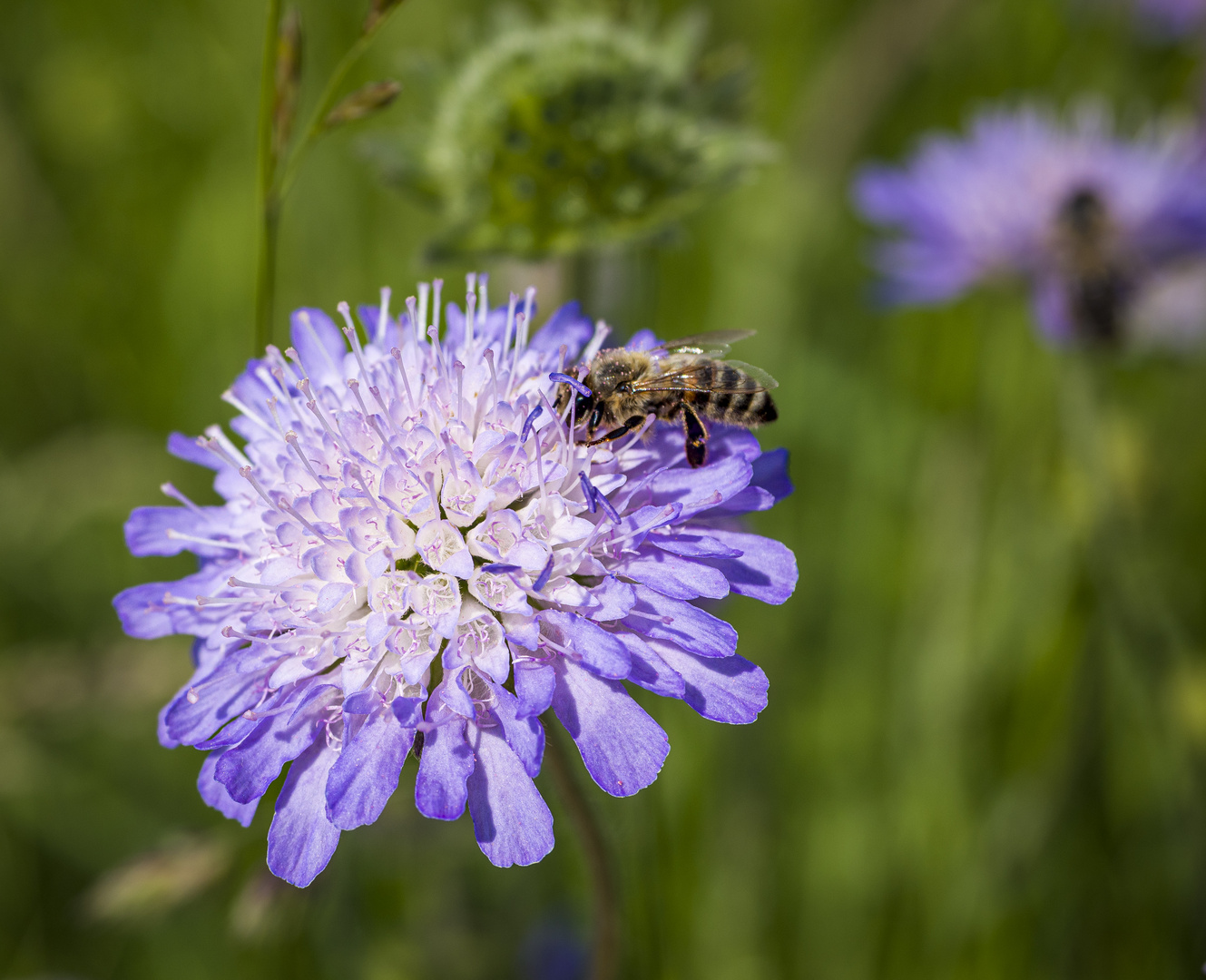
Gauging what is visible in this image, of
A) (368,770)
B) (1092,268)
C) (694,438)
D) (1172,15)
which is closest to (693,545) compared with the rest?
(694,438)

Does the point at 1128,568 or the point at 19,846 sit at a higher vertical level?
the point at 1128,568

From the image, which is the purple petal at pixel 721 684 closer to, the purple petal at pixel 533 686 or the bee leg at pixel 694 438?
the purple petal at pixel 533 686

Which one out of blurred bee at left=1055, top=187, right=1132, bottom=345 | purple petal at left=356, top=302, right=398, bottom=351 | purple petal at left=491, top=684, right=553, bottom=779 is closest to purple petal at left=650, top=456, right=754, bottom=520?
purple petal at left=491, top=684, right=553, bottom=779

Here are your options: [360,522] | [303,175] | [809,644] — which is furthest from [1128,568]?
[303,175]

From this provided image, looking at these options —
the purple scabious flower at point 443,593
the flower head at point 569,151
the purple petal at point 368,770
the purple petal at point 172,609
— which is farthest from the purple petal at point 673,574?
the flower head at point 569,151

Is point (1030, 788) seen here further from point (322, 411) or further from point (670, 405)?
point (322, 411)

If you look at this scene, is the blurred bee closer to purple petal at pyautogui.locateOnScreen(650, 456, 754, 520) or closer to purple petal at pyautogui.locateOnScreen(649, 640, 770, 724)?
purple petal at pyautogui.locateOnScreen(650, 456, 754, 520)
